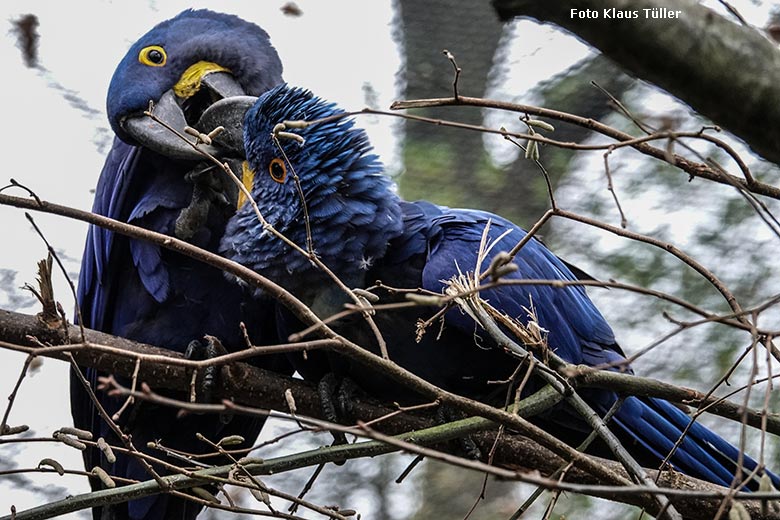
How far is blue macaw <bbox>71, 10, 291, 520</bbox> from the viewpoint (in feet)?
6.18

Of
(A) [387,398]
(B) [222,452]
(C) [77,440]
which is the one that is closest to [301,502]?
(B) [222,452]

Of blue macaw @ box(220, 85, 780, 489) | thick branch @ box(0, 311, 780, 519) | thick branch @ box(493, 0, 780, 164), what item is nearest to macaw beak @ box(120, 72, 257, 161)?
blue macaw @ box(220, 85, 780, 489)

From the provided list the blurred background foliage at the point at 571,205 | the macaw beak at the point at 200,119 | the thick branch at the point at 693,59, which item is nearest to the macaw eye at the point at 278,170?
the macaw beak at the point at 200,119

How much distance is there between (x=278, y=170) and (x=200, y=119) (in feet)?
1.06

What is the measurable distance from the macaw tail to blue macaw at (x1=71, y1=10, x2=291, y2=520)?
0.63 meters

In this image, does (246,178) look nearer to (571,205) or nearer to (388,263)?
(388,263)

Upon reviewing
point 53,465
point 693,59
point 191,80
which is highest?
point 693,59

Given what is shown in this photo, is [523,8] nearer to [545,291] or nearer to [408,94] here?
[545,291]

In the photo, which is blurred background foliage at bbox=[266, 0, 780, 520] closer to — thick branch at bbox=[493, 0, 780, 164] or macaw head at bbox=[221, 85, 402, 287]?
macaw head at bbox=[221, 85, 402, 287]

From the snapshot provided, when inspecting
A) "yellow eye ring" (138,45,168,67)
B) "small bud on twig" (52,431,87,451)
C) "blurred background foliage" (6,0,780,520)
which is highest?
"yellow eye ring" (138,45,168,67)

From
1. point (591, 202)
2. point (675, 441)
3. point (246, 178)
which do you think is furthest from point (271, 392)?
point (591, 202)

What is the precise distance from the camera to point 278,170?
5.37ft

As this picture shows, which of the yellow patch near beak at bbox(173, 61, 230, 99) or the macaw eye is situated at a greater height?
the yellow patch near beak at bbox(173, 61, 230, 99)

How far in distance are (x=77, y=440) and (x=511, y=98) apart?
2230 mm
